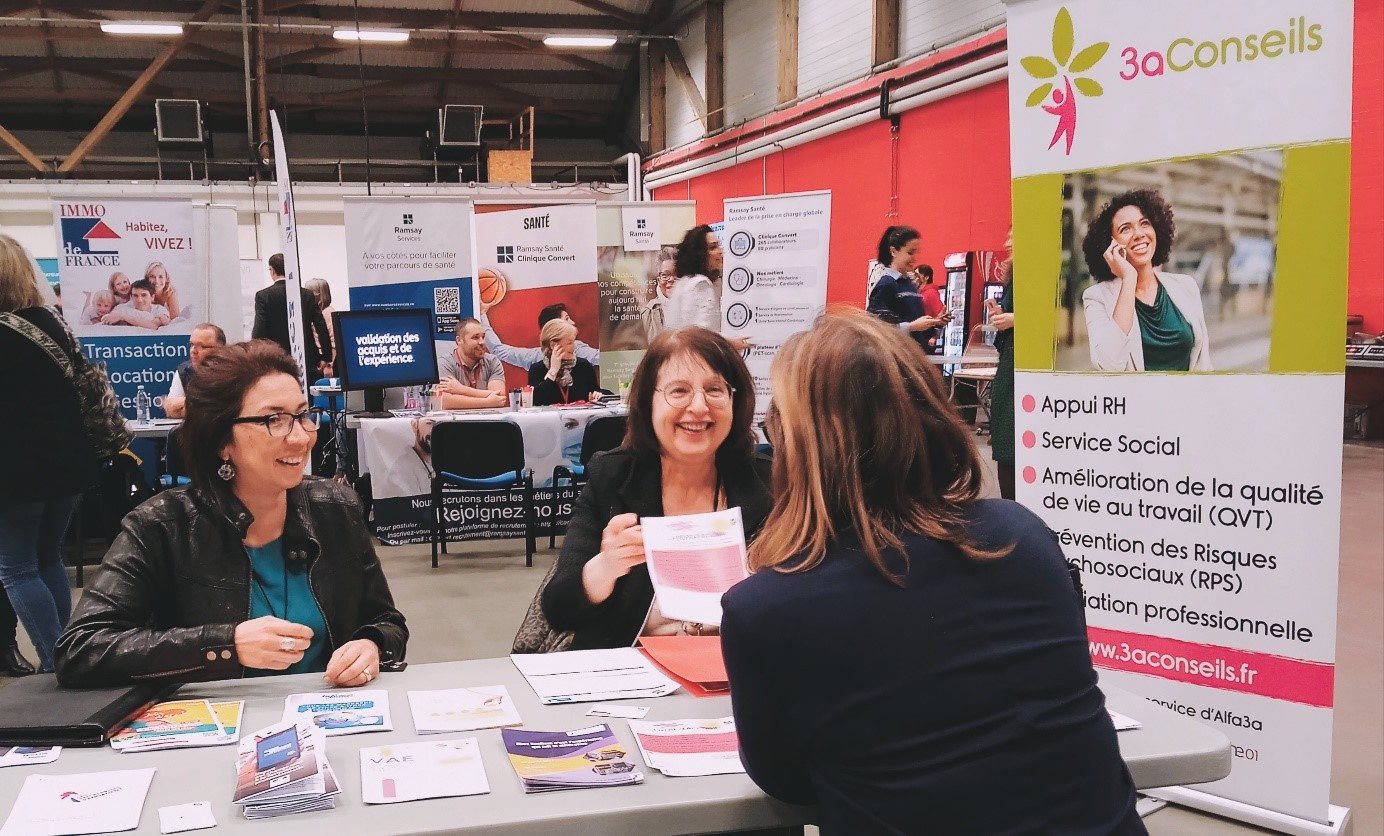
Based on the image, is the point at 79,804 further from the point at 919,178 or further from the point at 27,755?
the point at 919,178

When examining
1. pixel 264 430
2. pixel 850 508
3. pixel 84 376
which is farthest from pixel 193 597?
pixel 84 376

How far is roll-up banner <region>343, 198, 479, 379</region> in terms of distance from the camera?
6.95 m

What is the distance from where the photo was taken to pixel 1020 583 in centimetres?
120

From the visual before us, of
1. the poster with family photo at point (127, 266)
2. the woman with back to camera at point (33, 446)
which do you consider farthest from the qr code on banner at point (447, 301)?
the woman with back to camera at point (33, 446)

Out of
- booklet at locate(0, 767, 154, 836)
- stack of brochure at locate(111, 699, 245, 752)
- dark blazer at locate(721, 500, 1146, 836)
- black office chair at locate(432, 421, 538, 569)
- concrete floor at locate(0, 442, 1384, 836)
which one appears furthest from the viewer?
black office chair at locate(432, 421, 538, 569)

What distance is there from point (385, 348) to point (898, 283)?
3.13 m

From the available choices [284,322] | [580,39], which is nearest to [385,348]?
[284,322]

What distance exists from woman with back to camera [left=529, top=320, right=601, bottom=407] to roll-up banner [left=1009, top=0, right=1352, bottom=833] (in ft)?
14.2

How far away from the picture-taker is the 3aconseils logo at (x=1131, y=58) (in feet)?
7.55

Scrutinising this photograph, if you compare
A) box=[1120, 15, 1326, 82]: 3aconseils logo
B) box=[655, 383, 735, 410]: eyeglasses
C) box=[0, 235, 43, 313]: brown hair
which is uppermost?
box=[1120, 15, 1326, 82]: 3aconseils logo

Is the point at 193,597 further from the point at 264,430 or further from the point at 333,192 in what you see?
the point at 333,192

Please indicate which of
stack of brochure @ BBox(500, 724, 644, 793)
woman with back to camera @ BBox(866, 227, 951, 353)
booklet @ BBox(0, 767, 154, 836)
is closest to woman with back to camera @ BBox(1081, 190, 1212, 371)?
stack of brochure @ BBox(500, 724, 644, 793)

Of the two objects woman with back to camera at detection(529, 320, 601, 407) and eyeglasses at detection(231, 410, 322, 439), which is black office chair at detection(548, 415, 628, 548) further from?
eyeglasses at detection(231, 410, 322, 439)

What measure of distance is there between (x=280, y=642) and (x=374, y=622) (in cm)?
39
